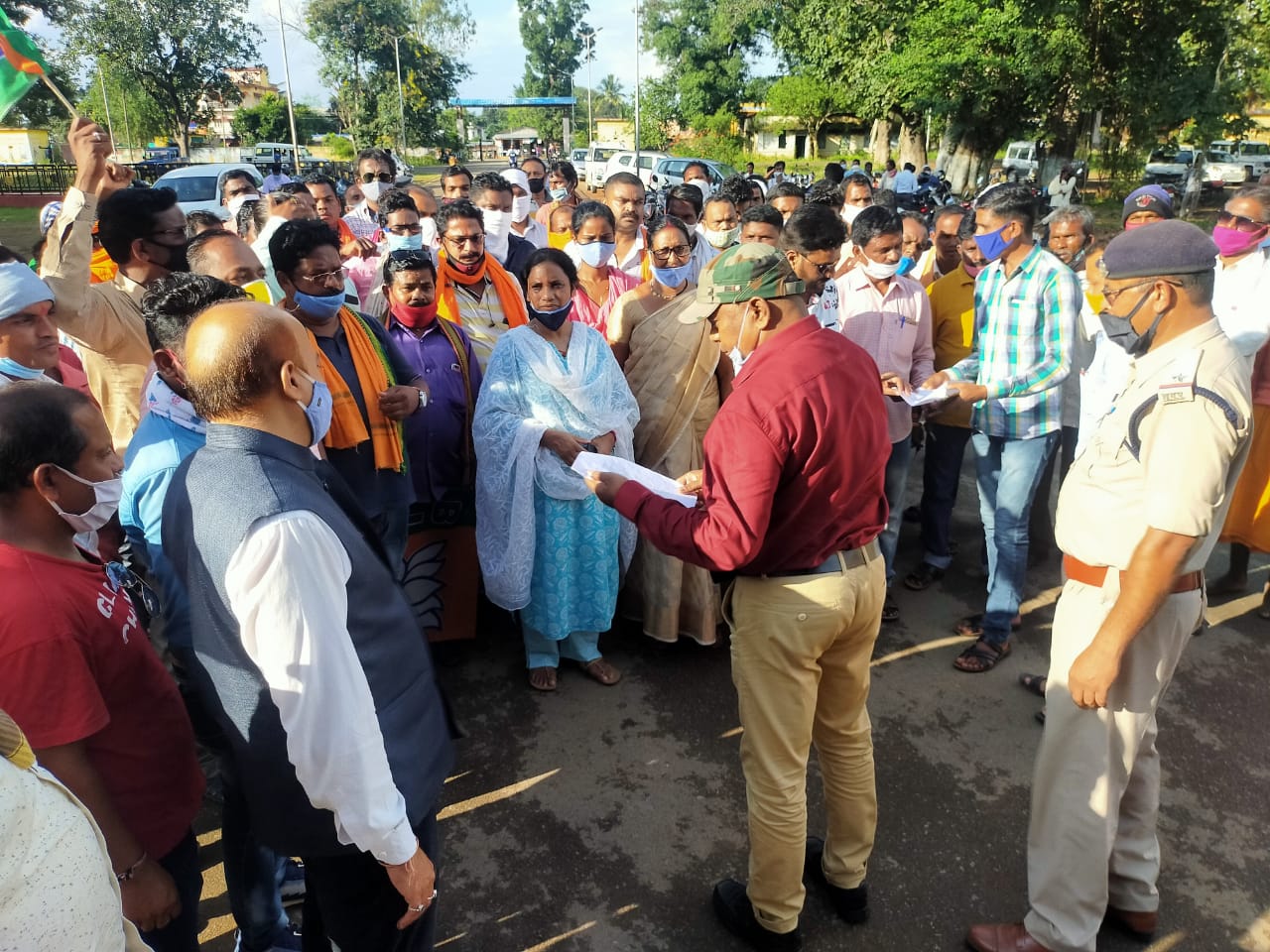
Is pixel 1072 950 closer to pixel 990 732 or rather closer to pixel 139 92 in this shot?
pixel 990 732

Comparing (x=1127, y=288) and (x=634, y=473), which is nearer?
(x=1127, y=288)

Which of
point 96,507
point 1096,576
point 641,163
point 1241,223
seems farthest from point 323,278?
point 641,163

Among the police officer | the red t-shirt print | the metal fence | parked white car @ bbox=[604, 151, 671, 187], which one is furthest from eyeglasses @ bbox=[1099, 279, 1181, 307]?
the metal fence

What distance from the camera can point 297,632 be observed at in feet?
4.45

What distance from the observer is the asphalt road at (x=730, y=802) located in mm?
2475

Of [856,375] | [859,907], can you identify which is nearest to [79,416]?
[856,375]

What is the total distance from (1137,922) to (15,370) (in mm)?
3733

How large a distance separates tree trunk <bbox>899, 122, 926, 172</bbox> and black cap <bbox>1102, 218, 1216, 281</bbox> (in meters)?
25.1

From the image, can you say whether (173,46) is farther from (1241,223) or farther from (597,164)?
(1241,223)

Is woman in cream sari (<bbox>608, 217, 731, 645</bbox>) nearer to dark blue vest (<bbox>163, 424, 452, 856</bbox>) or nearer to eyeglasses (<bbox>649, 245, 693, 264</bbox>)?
eyeglasses (<bbox>649, 245, 693, 264</bbox>)

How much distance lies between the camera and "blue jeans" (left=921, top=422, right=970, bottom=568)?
444 centimetres

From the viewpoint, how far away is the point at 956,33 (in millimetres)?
16203

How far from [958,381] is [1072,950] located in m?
2.18

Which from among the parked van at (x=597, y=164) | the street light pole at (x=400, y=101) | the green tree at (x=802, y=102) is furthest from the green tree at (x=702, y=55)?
the parked van at (x=597, y=164)
